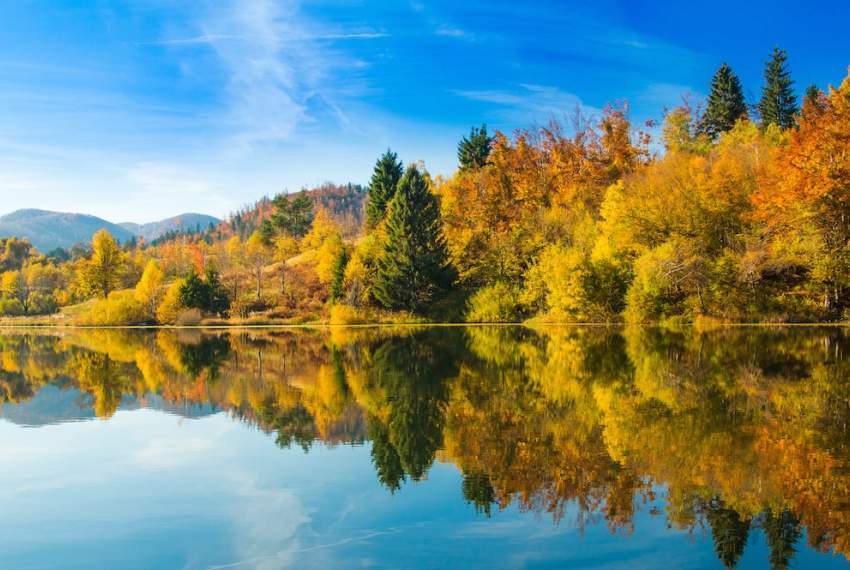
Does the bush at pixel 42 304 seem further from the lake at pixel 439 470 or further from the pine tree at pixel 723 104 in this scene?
the pine tree at pixel 723 104

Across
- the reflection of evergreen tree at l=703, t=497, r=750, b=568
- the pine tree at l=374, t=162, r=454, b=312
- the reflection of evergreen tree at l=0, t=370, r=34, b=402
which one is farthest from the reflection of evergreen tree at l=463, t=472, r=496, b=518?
the pine tree at l=374, t=162, r=454, b=312

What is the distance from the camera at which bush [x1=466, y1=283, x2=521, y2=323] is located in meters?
49.0

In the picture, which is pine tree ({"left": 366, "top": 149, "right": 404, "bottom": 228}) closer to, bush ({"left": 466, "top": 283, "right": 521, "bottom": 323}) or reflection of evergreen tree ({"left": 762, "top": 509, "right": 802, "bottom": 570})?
bush ({"left": 466, "top": 283, "right": 521, "bottom": 323})

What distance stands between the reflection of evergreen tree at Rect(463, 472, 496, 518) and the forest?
34.8 metres

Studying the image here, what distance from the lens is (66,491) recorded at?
8.95m

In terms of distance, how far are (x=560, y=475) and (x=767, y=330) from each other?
99.2ft

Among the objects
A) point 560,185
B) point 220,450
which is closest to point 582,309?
point 560,185

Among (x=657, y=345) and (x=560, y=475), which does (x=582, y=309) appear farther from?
(x=560, y=475)

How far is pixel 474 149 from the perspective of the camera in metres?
80.2

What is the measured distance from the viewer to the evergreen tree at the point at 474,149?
7909cm

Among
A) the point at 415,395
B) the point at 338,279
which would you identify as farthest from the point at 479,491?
the point at 338,279

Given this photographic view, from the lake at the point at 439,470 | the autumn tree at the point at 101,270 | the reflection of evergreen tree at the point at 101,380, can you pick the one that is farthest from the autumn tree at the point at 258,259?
the lake at the point at 439,470

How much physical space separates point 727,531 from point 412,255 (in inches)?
1791

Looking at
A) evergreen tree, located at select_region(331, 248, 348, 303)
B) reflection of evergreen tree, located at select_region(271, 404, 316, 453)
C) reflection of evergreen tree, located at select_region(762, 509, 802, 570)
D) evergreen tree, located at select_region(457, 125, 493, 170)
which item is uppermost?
evergreen tree, located at select_region(457, 125, 493, 170)
